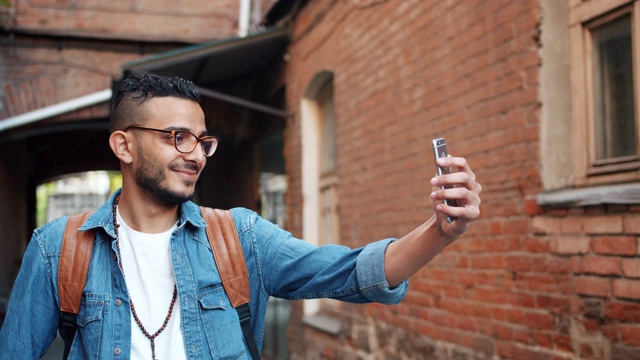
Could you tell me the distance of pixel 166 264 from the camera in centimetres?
224

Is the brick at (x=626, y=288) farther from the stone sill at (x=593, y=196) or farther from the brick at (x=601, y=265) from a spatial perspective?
the stone sill at (x=593, y=196)

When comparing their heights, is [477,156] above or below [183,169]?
above

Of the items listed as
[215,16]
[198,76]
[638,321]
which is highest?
[215,16]

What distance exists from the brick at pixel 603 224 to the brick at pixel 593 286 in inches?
8.6

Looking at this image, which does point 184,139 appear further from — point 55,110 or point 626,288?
point 55,110

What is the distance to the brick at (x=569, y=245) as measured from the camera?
347 cm

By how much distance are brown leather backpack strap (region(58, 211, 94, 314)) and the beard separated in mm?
221

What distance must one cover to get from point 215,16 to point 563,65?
7.46 metres

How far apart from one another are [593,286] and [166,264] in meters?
2.10

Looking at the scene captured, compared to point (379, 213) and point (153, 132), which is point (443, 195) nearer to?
point (153, 132)

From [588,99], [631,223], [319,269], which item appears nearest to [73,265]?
[319,269]

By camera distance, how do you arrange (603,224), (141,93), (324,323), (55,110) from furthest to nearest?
(55,110)
(324,323)
(603,224)
(141,93)

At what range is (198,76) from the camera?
30.6 feet

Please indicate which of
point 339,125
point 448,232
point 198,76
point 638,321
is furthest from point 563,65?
point 198,76
